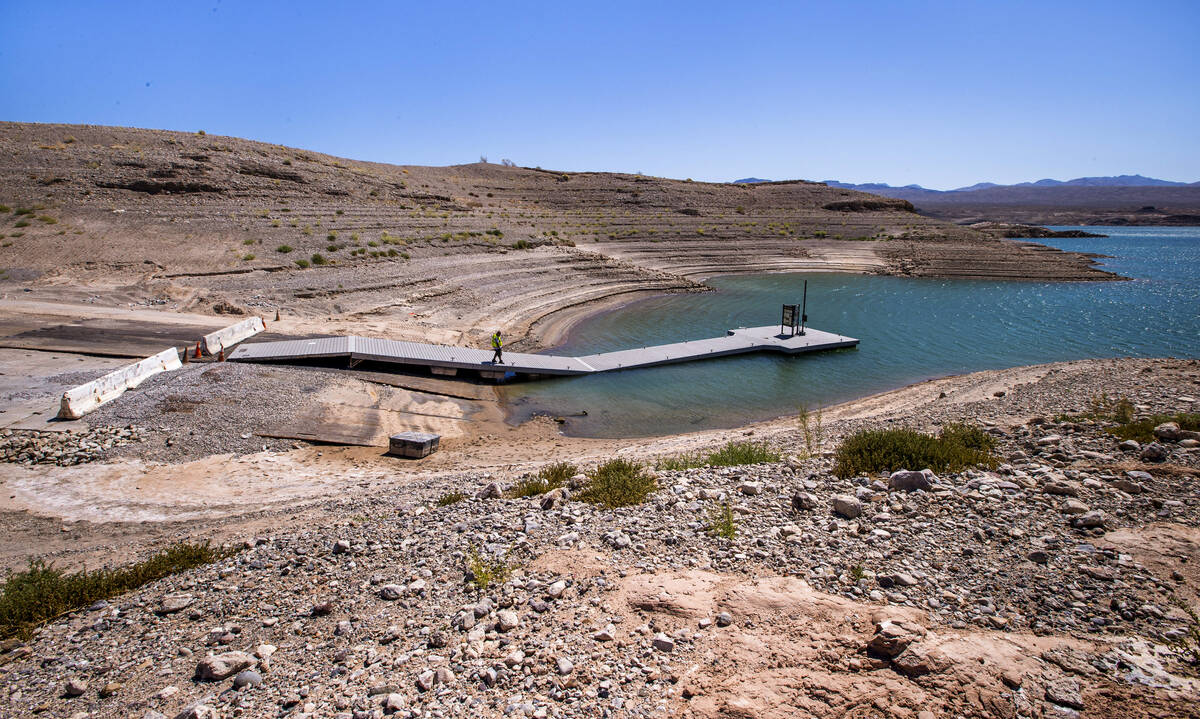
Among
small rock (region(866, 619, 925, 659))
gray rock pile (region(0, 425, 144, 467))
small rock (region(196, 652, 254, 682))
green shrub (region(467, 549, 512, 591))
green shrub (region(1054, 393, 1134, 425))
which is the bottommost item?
gray rock pile (region(0, 425, 144, 467))

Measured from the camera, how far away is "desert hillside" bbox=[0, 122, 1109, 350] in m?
27.7

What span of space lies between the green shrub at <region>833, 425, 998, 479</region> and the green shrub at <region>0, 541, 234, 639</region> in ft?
27.3

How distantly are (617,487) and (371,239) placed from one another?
32.0m

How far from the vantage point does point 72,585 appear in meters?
6.56

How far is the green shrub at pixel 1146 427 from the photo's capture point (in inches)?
371

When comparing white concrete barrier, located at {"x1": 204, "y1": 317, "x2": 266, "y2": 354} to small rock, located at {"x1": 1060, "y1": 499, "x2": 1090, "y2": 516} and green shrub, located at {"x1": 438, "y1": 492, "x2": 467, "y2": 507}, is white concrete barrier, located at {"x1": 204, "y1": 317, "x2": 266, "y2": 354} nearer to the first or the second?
green shrub, located at {"x1": 438, "y1": 492, "x2": 467, "y2": 507}

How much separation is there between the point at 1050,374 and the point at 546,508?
56.8 feet

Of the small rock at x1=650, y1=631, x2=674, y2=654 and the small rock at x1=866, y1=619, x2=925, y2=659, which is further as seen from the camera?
the small rock at x1=650, y1=631, x2=674, y2=654

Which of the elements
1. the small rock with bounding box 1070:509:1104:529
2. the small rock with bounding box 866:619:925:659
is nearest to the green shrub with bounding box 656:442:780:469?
the small rock with bounding box 1070:509:1104:529

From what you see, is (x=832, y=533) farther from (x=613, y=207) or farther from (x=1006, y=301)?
(x=613, y=207)

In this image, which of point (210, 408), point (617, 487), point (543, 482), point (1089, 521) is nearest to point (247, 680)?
point (617, 487)

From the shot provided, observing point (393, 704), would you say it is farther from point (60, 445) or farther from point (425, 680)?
point (60, 445)

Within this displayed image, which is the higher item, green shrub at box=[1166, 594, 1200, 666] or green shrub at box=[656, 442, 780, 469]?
green shrub at box=[1166, 594, 1200, 666]

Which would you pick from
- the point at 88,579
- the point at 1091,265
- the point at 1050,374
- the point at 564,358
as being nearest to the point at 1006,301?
the point at 1091,265
